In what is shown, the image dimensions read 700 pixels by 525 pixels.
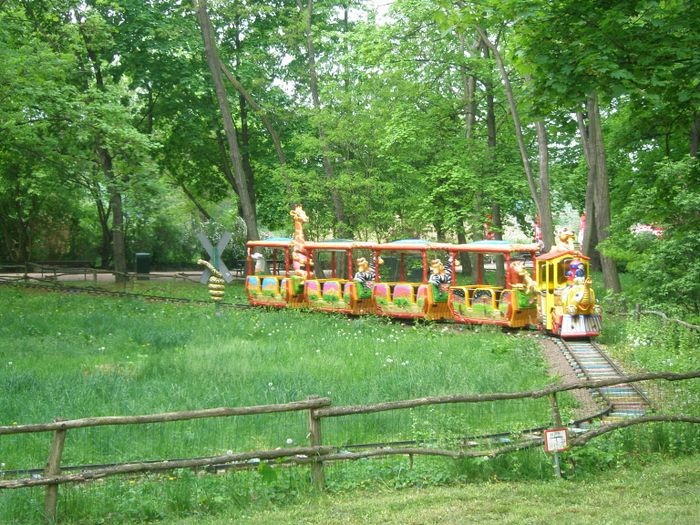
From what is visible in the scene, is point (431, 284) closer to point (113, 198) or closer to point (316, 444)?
point (113, 198)

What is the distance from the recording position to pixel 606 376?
1455 cm

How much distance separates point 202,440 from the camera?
394 inches

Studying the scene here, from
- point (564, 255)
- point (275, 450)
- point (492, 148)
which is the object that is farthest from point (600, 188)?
point (275, 450)

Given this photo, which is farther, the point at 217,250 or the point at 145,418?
the point at 217,250

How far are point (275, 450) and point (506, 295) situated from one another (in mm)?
13666

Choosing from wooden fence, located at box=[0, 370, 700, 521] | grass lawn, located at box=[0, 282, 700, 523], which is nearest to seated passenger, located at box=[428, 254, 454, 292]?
grass lawn, located at box=[0, 282, 700, 523]

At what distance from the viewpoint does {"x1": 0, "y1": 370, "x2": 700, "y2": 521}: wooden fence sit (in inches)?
298

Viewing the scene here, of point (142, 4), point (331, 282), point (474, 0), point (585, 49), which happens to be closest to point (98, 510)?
point (585, 49)

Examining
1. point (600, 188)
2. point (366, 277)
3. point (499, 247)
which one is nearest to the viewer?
point (499, 247)

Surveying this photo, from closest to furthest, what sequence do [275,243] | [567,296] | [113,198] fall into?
1. [567,296]
2. [275,243]
3. [113,198]

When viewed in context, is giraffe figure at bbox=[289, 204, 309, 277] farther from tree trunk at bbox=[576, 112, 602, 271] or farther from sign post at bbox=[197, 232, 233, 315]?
tree trunk at bbox=[576, 112, 602, 271]

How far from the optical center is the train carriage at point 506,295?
20.9 metres

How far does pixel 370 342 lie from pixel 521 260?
5.14 m

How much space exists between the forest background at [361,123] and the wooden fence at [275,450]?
3.86 m
